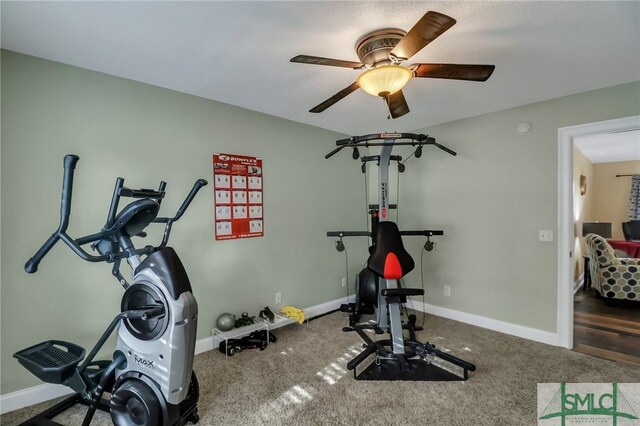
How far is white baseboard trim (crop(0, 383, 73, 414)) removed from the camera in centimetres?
188

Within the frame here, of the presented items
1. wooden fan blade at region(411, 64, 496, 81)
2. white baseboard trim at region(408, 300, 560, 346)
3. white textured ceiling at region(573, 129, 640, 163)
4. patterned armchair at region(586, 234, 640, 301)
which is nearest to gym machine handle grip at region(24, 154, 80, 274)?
wooden fan blade at region(411, 64, 496, 81)

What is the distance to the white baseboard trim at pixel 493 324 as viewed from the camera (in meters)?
2.84

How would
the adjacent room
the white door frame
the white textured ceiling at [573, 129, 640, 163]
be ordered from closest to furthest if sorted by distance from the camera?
1. the adjacent room
2. the white door frame
3. the white textured ceiling at [573, 129, 640, 163]

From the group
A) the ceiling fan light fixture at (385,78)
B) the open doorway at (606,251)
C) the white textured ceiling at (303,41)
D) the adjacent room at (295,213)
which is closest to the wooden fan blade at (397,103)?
the adjacent room at (295,213)

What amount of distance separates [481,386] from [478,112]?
101 inches

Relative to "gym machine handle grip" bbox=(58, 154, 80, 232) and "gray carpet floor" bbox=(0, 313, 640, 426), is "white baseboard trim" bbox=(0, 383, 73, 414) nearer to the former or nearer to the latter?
"gray carpet floor" bbox=(0, 313, 640, 426)

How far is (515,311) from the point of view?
10.0 feet

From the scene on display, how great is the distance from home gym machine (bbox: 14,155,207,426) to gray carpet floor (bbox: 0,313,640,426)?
0.31 m

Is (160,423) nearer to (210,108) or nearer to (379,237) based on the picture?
(379,237)

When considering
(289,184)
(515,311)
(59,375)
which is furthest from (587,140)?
(59,375)

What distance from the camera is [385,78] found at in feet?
5.39
